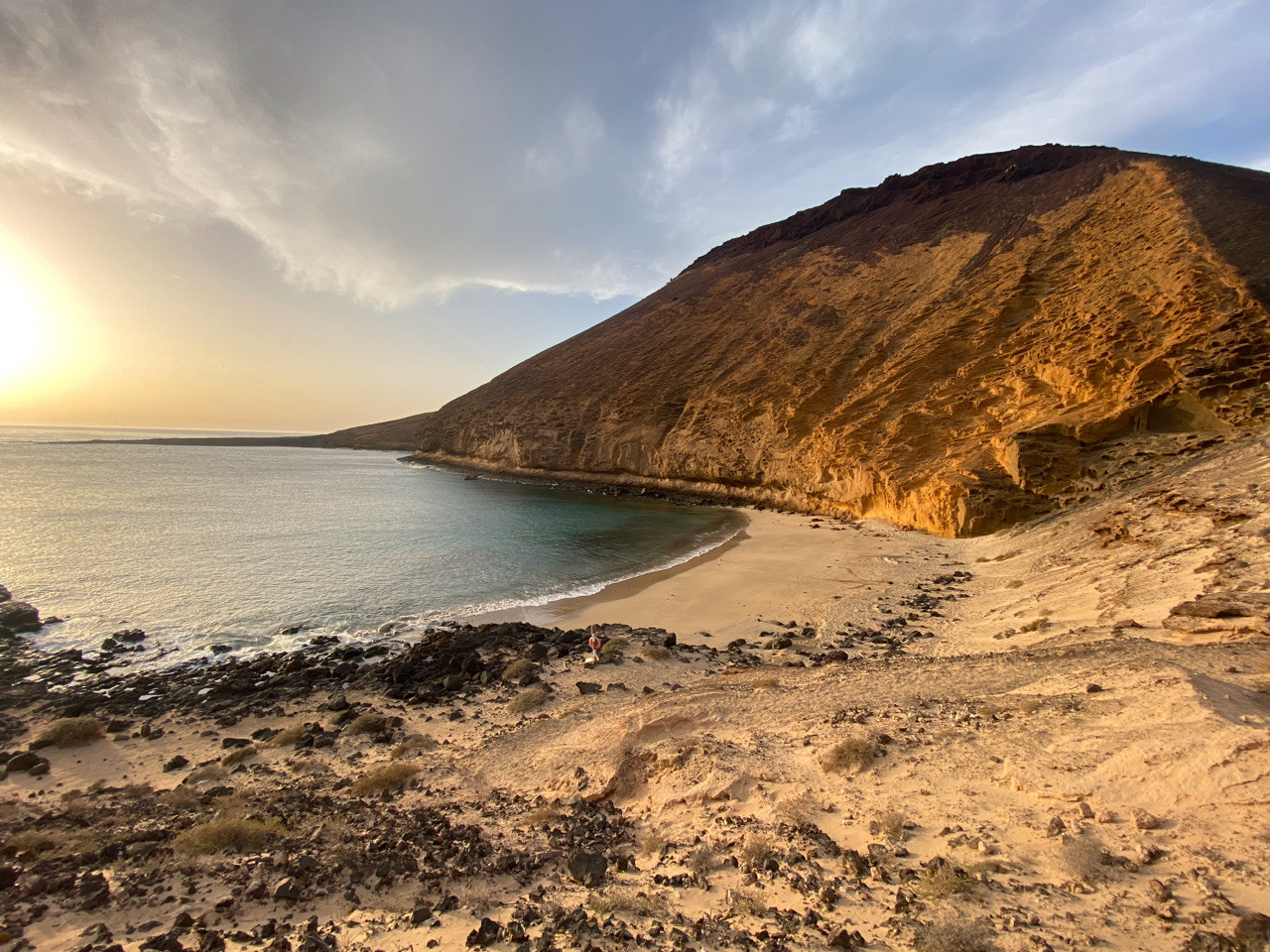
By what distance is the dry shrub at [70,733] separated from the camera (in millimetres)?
8344

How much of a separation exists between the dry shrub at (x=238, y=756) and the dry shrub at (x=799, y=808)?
303 inches

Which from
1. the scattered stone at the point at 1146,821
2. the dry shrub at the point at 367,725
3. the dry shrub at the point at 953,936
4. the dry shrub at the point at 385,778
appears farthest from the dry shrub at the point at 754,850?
the dry shrub at the point at 367,725

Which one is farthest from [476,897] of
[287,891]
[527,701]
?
[527,701]

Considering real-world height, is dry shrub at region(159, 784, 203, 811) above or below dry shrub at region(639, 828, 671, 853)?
below

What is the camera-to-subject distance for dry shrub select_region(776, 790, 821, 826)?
4.84 m

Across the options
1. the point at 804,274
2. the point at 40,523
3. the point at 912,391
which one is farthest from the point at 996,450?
the point at 40,523

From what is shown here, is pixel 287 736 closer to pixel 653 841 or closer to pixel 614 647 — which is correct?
pixel 614 647

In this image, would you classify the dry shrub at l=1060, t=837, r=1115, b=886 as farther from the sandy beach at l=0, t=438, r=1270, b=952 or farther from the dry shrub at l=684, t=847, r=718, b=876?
the dry shrub at l=684, t=847, r=718, b=876

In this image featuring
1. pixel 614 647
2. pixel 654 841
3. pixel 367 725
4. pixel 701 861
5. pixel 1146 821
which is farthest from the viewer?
pixel 614 647

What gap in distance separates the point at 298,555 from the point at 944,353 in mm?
34233

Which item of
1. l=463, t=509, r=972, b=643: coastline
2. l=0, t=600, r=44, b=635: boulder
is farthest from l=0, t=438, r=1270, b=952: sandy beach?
l=0, t=600, r=44, b=635: boulder

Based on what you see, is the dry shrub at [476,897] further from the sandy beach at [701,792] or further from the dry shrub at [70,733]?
the dry shrub at [70,733]

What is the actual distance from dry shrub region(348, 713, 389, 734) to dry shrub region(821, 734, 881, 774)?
676cm

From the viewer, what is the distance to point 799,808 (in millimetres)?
4965
